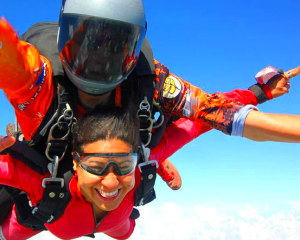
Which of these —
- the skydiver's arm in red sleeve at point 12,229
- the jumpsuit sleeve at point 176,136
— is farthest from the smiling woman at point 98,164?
the skydiver's arm in red sleeve at point 12,229

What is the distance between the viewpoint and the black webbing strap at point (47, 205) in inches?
123

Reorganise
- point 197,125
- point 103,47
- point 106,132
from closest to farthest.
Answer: point 103,47, point 106,132, point 197,125

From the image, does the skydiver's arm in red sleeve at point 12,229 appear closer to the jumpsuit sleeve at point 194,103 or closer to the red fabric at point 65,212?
→ the red fabric at point 65,212

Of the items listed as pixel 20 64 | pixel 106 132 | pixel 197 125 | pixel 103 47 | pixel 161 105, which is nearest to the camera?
pixel 20 64

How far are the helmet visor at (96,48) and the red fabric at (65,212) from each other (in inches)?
30.9

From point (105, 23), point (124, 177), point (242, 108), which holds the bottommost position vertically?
point (124, 177)

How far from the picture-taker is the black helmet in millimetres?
2645

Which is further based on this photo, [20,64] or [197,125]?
[197,125]

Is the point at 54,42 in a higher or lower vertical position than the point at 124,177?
higher

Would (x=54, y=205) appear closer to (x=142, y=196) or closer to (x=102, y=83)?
(x=142, y=196)

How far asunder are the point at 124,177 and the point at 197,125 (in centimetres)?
101

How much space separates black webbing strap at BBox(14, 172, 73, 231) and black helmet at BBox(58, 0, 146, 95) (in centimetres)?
77

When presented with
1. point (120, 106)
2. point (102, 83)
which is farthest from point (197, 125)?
point (102, 83)

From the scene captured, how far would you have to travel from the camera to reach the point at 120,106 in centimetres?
309
